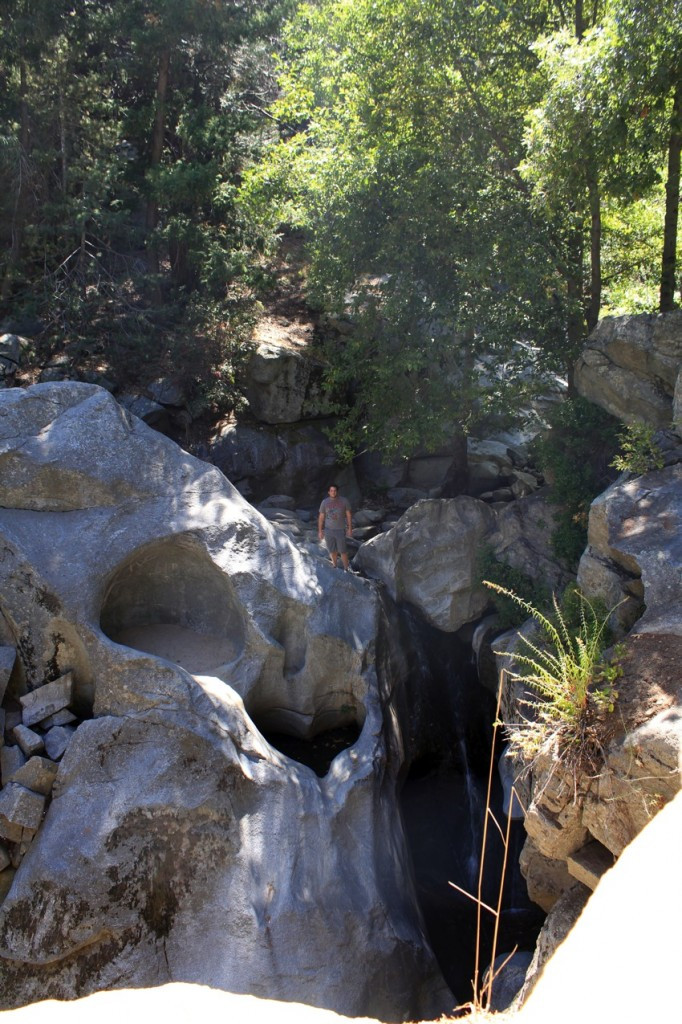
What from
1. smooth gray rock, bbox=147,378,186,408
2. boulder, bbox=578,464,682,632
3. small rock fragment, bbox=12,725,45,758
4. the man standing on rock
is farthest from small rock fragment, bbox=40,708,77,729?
smooth gray rock, bbox=147,378,186,408

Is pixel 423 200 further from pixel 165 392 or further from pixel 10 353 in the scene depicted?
pixel 10 353

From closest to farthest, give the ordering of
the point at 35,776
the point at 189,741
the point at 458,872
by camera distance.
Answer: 1. the point at 35,776
2. the point at 189,741
3. the point at 458,872

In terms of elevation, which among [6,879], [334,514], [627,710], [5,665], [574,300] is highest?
[574,300]

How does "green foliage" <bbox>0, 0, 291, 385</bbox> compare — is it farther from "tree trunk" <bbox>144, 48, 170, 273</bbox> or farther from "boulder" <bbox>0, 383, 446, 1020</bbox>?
"boulder" <bbox>0, 383, 446, 1020</bbox>

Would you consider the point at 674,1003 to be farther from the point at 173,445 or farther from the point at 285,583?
the point at 173,445

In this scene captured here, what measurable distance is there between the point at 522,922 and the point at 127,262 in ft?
43.9

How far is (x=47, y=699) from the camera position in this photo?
9.34 metres

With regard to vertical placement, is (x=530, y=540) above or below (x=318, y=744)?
above

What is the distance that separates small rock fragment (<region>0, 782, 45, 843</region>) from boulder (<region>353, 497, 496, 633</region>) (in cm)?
596

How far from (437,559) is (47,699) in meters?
5.99

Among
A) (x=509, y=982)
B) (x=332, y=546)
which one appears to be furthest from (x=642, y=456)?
(x=509, y=982)

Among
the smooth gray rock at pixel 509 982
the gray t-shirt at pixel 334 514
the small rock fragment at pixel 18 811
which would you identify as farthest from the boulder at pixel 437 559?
the small rock fragment at pixel 18 811

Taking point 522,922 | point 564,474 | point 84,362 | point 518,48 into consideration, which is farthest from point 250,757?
point 518,48

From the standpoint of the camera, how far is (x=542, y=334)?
12.9 meters
